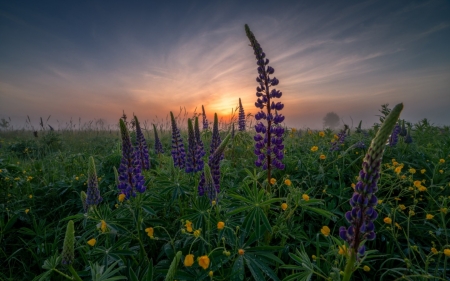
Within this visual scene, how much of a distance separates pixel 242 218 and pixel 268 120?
1.09 metres

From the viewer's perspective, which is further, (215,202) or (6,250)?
(6,250)

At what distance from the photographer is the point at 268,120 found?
2566 millimetres

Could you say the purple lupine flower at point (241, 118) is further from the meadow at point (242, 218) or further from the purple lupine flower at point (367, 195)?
A: the purple lupine flower at point (367, 195)

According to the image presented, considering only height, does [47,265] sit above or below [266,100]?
below

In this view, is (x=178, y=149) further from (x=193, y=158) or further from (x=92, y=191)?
(x=92, y=191)

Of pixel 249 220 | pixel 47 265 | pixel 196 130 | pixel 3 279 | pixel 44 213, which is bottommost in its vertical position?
pixel 3 279

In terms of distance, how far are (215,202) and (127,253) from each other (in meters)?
0.82

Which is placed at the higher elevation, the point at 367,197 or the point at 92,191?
the point at 367,197

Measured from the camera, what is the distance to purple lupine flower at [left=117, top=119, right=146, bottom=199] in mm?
2379

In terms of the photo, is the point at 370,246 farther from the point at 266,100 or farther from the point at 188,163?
the point at 188,163

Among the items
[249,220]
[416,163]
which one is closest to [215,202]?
[249,220]

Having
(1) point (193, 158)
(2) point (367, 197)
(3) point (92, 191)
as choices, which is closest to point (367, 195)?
(2) point (367, 197)

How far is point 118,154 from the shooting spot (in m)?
4.36

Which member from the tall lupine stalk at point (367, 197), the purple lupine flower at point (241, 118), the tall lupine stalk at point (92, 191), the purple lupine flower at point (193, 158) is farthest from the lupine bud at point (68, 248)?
the purple lupine flower at point (241, 118)
